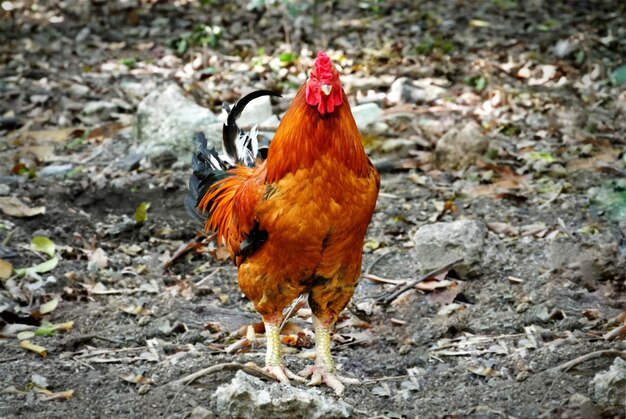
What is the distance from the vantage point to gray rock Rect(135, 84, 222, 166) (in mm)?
7430

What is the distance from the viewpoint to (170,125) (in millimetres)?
7555

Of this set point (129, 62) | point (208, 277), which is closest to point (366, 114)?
point (208, 277)

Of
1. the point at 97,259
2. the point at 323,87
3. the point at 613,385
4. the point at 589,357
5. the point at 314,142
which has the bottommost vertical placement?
the point at 97,259

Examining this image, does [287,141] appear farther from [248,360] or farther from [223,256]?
[223,256]

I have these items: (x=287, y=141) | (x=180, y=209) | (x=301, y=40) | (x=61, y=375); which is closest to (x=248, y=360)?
(x=61, y=375)

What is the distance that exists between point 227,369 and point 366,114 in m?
4.03

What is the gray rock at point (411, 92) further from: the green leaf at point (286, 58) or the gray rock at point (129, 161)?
the gray rock at point (129, 161)

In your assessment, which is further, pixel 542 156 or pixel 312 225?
pixel 542 156

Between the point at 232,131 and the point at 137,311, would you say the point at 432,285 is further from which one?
the point at 137,311

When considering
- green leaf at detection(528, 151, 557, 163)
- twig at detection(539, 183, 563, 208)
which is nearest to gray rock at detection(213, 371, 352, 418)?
twig at detection(539, 183, 563, 208)

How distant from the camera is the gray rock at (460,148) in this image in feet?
23.3

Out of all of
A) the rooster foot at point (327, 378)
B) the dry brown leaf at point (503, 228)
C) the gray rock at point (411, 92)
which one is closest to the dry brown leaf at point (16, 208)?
the rooster foot at point (327, 378)

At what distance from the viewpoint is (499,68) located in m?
9.21

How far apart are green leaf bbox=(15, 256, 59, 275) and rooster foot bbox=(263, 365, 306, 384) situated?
2.00 meters
